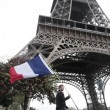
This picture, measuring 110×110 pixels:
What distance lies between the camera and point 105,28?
29.9 meters

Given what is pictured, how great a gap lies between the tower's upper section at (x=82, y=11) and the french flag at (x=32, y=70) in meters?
19.7

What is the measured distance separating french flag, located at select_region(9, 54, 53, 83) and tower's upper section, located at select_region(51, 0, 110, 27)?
19.7 metres

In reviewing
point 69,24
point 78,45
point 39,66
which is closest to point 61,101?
point 39,66

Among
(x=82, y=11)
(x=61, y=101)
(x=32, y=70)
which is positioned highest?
(x=82, y=11)

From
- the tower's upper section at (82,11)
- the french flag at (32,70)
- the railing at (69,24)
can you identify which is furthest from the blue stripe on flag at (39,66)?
the tower's upper section at (82,11)

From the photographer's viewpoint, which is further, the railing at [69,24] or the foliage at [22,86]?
the railing at [69,24]

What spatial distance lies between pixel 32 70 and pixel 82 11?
26.3 metres

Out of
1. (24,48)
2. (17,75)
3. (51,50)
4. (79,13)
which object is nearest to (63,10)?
(79,13)

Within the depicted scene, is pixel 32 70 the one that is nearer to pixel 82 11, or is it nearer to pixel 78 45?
pixel 78 45

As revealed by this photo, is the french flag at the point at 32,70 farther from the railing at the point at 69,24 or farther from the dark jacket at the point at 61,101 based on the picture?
the railing at the point at 69,24

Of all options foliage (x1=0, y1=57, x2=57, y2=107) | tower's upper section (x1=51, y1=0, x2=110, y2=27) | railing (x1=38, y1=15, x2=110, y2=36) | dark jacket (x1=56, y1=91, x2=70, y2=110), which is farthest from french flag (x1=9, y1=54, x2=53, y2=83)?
tower's upper section (x1=51, y1=0, x2=110, y2=27)

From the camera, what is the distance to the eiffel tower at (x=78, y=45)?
2530 centimetres

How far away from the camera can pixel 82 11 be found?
36469 millimetres

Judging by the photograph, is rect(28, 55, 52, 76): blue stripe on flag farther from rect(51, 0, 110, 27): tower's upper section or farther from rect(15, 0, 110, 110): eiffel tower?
rect(51, 0, 110, 27): tower's upper section
